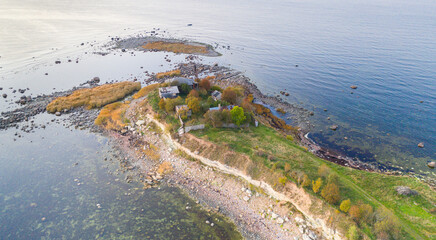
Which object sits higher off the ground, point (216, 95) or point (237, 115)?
point (237, 115)

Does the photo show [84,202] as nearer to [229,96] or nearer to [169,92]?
[169,92]

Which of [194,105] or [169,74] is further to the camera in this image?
[169,74]

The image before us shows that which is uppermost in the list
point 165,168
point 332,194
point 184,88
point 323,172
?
point 184,88

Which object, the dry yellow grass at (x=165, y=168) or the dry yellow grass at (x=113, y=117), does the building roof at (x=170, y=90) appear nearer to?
the dry yellow grass at (x=113, y=117)

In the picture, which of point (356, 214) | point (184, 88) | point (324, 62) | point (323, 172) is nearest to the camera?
point (356, 214)

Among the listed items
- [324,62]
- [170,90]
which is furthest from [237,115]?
[324,62]

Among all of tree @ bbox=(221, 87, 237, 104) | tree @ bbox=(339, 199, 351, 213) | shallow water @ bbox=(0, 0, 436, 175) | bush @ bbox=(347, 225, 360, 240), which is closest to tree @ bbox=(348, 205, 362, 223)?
tree @ bbox=(339, 199, 351, 213)

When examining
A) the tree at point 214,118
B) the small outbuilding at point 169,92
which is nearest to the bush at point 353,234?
the tree at point 214,118

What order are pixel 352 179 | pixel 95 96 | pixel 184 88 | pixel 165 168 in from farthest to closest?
pixel 95 96
pixel 184 88
pixel 165 168
pixel 352 179
